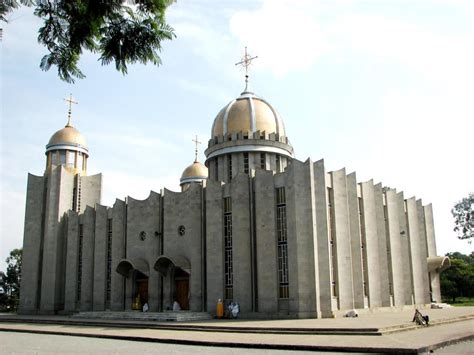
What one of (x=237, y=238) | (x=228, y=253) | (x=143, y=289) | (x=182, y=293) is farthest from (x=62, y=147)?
(x=237, y=238)

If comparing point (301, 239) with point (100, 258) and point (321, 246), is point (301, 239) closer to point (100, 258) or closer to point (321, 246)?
point (321, 246)

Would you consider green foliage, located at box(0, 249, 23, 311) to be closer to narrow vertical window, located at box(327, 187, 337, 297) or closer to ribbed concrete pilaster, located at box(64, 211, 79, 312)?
ribbed concrete pilaster, located at box(64, 211, 79, 312)

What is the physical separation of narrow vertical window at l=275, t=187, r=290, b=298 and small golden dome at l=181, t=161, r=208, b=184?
69.3ft

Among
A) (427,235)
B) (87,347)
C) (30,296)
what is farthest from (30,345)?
(427,235)

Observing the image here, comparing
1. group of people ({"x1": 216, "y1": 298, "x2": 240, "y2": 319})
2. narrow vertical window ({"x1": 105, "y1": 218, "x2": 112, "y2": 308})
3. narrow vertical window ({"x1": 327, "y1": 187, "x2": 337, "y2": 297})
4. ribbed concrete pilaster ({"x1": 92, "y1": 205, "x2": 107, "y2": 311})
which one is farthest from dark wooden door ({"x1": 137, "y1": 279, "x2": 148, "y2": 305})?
narrow vertical window ({"x1": 327, "y1": 187, "x2": 337, "y2": 297})

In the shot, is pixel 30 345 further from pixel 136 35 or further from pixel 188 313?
pixel 136 35

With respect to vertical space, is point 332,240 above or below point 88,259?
above

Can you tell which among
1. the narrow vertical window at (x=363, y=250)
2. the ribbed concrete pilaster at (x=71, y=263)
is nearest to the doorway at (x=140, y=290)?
the ribbed concrete pilaster at (x=71, y=263)

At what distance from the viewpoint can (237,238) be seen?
29672 millimetres

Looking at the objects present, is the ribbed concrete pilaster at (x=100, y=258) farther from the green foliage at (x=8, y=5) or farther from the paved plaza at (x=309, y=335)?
the green foliage at (x=8, y=5)

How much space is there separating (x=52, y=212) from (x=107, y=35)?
34.7 meters

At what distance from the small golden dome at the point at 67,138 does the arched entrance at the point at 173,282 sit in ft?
53.8

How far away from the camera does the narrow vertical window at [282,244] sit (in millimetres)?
28156

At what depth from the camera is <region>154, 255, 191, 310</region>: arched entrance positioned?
1262 inches
